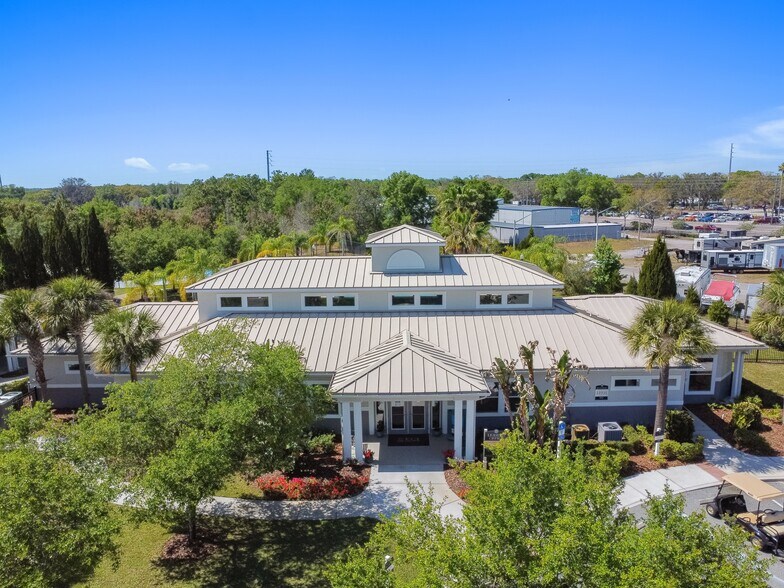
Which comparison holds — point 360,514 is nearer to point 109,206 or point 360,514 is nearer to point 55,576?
point 55,576

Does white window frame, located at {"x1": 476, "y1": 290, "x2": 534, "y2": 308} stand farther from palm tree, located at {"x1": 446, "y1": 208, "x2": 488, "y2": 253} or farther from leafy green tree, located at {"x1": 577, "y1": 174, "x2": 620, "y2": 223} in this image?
leafy green tree, located at {"x1": 577, "y1": 174, "x2": 620, "y2": 223}

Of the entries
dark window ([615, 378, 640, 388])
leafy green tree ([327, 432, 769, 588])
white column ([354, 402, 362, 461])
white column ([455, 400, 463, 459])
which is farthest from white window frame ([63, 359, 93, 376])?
dark window ([615, 378, 640, 388])

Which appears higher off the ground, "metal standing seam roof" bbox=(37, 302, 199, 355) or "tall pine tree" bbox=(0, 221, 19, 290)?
"tall pine tree" bbox=(0, 221, 19, 290)

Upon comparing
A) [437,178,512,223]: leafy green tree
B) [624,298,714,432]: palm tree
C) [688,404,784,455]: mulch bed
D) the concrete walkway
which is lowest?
the concrete walkway

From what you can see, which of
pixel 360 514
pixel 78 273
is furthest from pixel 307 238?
pixel 360 514

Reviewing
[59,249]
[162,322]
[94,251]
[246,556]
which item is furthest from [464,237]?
[246,556]

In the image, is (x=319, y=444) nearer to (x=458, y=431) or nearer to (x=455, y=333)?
(x=458, y=431)

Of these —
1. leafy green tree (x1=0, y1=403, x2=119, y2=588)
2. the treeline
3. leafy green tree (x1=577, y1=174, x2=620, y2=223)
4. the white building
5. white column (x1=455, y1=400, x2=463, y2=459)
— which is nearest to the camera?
leafy green tree (x1=0, y1=403, x2=119, y2=588)
